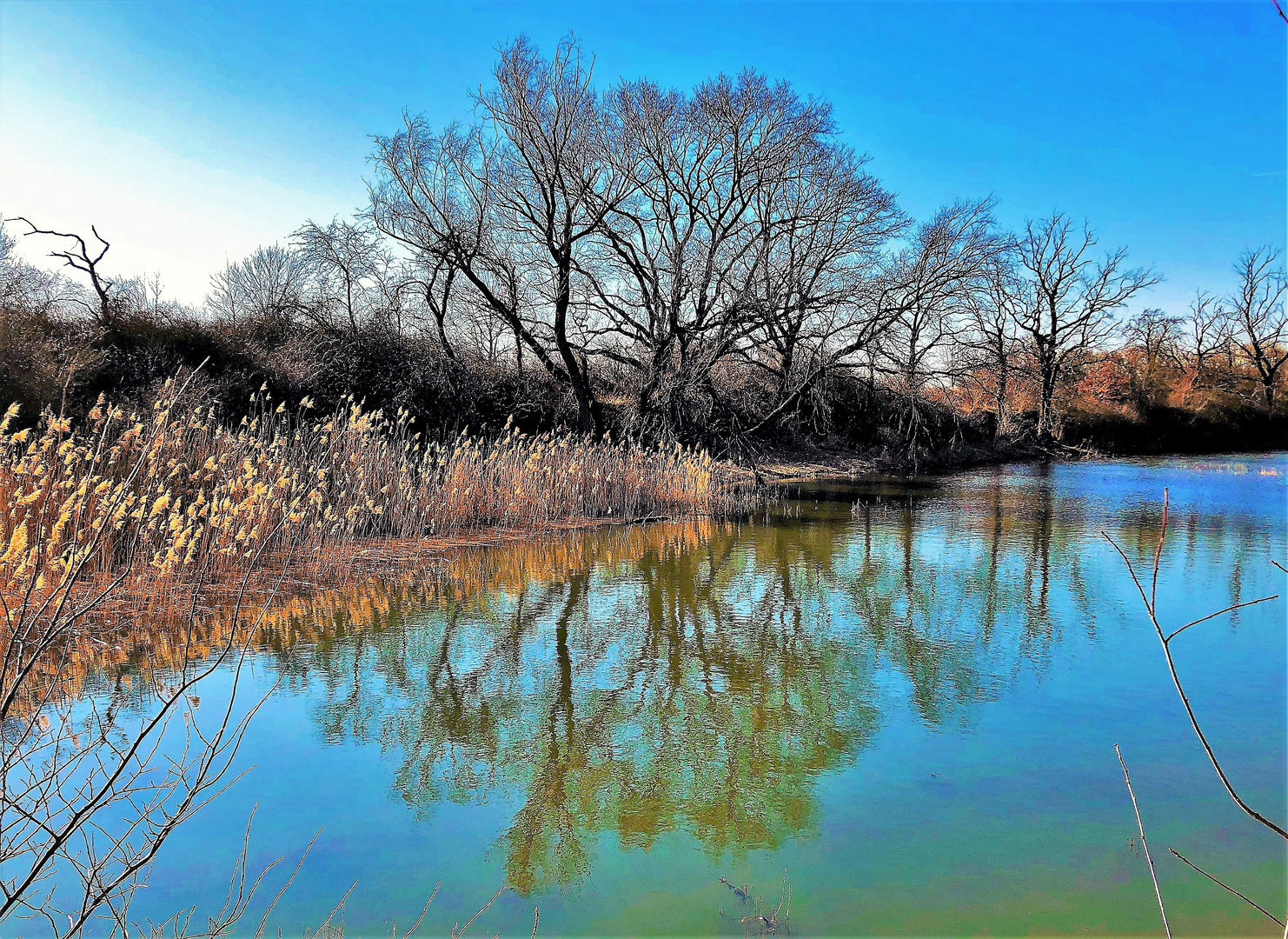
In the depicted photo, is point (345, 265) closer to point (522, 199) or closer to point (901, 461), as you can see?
point (522, 199)

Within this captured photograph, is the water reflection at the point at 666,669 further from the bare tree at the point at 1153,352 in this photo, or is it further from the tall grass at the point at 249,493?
the bare tree at the point at 1153,352

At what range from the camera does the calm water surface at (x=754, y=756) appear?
9.09 feet

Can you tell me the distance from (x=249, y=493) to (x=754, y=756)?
5.49m

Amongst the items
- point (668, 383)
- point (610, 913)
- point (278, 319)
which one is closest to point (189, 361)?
point (278, 319)

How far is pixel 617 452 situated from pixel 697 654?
23.1ft

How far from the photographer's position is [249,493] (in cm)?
737

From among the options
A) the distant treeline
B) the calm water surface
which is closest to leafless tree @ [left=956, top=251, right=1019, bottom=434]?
the distant treeline

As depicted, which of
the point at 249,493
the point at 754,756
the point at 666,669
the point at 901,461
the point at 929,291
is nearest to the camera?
the point at 754,756

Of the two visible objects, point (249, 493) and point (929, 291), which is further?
point (929, 291)

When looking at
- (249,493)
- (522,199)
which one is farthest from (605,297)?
(249,493)

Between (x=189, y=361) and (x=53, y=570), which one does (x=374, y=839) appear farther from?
(x=189, y=361)

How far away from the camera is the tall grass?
17.4 feet

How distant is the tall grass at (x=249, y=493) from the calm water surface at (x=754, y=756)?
3.58ft

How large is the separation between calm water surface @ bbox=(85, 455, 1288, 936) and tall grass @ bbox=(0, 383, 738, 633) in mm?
1093
